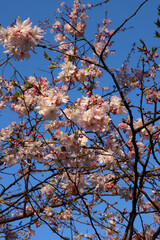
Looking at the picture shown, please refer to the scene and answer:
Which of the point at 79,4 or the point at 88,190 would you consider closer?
the point at 88,190

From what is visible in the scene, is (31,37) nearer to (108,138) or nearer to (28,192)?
(108,138)

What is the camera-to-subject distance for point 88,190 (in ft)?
13.2

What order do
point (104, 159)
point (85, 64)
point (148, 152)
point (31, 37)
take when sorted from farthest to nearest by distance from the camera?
1. point (85, 64)
2. point (148, 152)
3. point (104, 159)
4. point (31, 37)

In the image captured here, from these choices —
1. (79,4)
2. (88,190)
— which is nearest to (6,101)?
(88,190)

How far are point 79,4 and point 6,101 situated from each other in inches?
123

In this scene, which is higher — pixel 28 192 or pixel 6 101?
pixel 6 101

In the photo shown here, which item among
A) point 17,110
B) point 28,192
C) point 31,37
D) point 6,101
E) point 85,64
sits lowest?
point 28,192

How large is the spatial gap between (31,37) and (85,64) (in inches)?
146

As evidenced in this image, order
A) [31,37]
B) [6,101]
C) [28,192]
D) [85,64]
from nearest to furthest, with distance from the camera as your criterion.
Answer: [31,37] → [28,192] → [6,101] → [85,64]

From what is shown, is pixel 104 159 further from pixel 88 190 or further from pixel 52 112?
pixel 88 190

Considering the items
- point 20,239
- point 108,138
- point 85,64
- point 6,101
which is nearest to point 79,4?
point 85,64

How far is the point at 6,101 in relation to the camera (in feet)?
16.2

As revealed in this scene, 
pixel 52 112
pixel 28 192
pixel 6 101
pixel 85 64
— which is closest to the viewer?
pixel 52 112

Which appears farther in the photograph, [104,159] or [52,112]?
[104,159]
